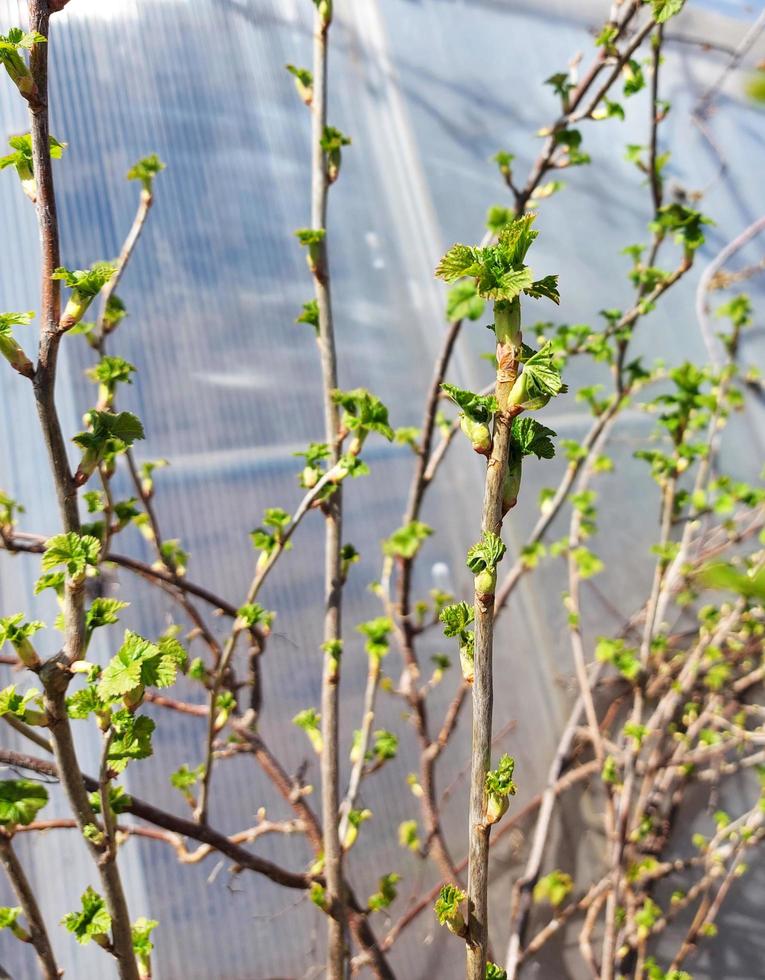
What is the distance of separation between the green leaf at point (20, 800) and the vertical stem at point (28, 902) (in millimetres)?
81

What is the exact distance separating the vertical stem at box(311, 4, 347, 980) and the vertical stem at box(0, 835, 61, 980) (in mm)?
193

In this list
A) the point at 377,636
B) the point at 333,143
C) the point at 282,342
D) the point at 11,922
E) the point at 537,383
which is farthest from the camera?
the point at 282,342

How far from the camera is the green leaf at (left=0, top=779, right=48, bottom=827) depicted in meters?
0.43

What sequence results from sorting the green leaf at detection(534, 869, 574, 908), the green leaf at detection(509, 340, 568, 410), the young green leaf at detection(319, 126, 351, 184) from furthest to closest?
the green leaf at detection(534, 869, 574, 908), the young green leaf at detection(319, 126, 351, 184), the green leaf at detection(509, 340, 568, 410)

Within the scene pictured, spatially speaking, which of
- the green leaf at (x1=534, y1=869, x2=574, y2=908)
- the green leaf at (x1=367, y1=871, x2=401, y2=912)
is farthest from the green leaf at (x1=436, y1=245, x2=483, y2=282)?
the green leaf at (x1=534, y1=869, x2=574, y2=908)

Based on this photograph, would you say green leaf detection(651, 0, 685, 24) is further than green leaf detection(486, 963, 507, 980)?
Yes

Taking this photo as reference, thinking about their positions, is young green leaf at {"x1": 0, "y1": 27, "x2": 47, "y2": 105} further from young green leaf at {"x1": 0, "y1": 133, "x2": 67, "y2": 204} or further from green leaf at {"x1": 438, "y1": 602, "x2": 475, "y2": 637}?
green leaf at {"x1": 438, "y1": 602, "x2": 475, "y2": 637}

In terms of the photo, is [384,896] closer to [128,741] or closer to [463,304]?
[128,741]

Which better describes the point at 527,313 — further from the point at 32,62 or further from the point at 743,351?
the point at 32,62

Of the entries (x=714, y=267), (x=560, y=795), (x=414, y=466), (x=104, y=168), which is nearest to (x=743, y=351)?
(x=714, y=267)

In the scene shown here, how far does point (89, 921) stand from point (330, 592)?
0.28 meters

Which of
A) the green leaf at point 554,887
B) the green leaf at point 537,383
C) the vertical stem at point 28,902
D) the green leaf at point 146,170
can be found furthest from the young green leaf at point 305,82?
the green leaf at point 554,887

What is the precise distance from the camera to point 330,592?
663 millimetres

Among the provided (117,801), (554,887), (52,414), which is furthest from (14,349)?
(554,887)
